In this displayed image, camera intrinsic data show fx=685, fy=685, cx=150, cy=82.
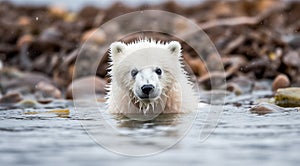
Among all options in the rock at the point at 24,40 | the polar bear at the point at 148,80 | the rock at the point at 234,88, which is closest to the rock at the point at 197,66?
the rock at the point at 234,88

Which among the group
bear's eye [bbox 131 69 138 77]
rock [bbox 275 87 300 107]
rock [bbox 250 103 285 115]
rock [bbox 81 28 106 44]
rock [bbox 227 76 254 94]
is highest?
rock [bbox 81 28 106 44]

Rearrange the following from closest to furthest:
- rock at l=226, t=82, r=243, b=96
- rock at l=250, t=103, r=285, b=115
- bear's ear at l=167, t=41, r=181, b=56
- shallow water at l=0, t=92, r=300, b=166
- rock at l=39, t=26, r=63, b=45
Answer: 1. shallow water at l=0, t=92, r=300, b=166
2. bear's ear at l=167, t=41, r=181, b=56
3. rock at l=250, t=103, r=285, b=115
4. rock at l=226, t=82, r=243, b=96
5. rock at l=39, t=26, r=63, b=45

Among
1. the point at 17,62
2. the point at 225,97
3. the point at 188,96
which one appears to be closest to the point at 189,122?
the point at 188,96

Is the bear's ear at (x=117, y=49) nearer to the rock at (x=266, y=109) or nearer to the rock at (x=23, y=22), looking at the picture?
the rock at (x=266, y=109)

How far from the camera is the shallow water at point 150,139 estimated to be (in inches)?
303

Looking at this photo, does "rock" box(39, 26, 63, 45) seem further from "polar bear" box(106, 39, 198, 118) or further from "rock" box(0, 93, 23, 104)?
"polar bear" box(106, 39, 198, 118)

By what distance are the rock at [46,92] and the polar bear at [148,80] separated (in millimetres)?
5637

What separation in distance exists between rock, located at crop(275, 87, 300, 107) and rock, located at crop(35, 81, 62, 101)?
6.37 meters

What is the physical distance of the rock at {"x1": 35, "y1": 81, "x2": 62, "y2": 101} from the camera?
17.5m

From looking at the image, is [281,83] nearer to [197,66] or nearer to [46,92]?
[197,66]

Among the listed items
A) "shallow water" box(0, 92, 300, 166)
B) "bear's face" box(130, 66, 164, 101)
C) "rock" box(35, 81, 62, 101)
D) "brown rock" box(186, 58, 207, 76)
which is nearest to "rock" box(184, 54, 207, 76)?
"brown rock" box(186, 58, 207, 76)

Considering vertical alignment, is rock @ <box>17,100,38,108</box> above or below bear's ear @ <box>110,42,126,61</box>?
below

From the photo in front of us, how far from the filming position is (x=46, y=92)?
18000mm

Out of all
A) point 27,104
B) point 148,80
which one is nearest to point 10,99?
point 27,104
